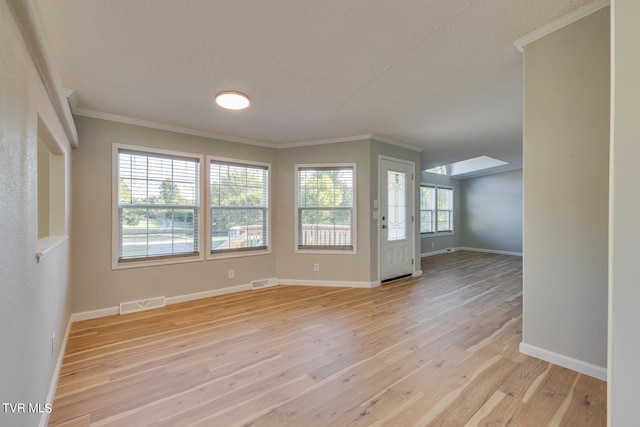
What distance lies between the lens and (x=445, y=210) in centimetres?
815

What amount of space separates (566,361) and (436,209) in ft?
20.5

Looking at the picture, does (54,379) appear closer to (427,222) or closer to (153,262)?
(153,262)

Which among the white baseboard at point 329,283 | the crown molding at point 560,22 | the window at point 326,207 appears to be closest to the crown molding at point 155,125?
the window at point 326,207

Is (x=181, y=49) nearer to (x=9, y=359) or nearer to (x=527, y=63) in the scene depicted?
(x=9, y=359)

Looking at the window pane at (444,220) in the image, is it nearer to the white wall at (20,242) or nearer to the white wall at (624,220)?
the white wall at (624,220)

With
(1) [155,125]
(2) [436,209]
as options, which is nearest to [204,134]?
(1) [155,125]

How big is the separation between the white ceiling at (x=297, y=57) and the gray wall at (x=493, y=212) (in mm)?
5002

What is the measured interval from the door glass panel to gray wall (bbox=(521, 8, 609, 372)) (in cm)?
252

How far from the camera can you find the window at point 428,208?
7.44m

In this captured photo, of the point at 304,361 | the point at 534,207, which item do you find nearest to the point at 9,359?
the point at 304,361

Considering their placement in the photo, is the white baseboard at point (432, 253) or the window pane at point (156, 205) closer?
the window pane at point (156, 205)

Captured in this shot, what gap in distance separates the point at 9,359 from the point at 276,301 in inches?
107

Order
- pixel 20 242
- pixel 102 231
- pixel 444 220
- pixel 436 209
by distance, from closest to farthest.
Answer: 1. pixel 20 242
2. pixel 102 231
3. pixel 436 209
4. pixel 444 220

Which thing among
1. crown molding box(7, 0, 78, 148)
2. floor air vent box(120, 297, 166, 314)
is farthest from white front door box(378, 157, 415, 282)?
crown molding box(7, 0, 78, 148)
